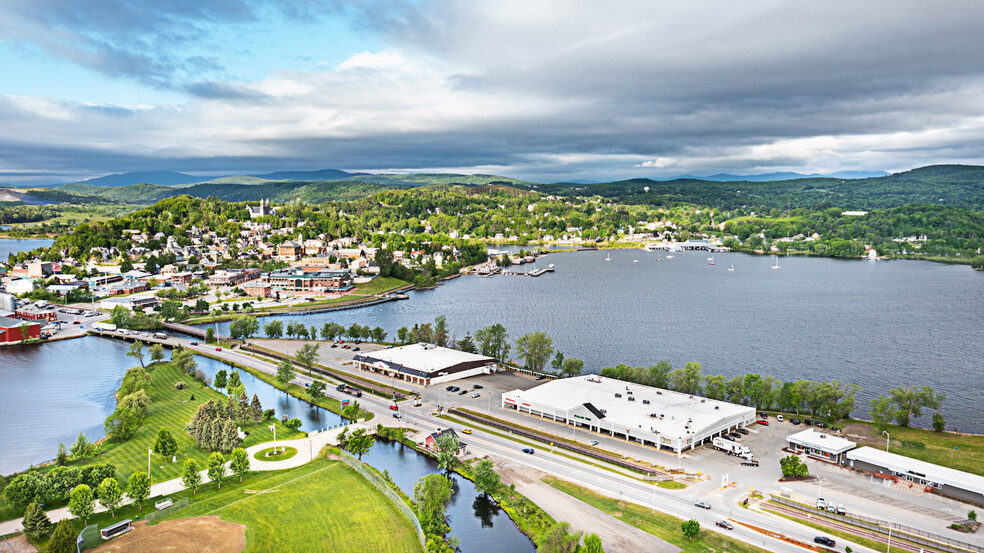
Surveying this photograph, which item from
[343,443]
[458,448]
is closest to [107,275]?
[343,443]

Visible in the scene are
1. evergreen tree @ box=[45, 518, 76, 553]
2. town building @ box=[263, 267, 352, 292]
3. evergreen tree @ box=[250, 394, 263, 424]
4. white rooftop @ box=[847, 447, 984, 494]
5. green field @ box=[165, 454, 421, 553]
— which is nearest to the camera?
evergreen tree @ box=[45, 518, 76, 553]

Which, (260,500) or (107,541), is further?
(260,500)

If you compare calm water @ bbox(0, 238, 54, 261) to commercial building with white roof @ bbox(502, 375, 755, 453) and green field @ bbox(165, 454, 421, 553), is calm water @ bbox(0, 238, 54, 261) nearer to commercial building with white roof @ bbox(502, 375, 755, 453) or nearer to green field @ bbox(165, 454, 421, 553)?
green field @ bbox(165, 454, 421, 553)

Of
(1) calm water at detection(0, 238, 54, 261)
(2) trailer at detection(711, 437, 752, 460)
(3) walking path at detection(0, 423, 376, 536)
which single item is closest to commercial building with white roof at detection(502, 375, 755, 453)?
(2) trailer at detection(711, 437, 752, 460)

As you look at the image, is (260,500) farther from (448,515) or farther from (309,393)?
(309,393)

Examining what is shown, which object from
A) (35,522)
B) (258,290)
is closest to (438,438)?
(35,522)

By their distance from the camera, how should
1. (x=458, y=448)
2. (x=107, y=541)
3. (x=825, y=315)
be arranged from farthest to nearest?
(x=825, y=315)
(x=458, y=448)
(x=107, y=541)
